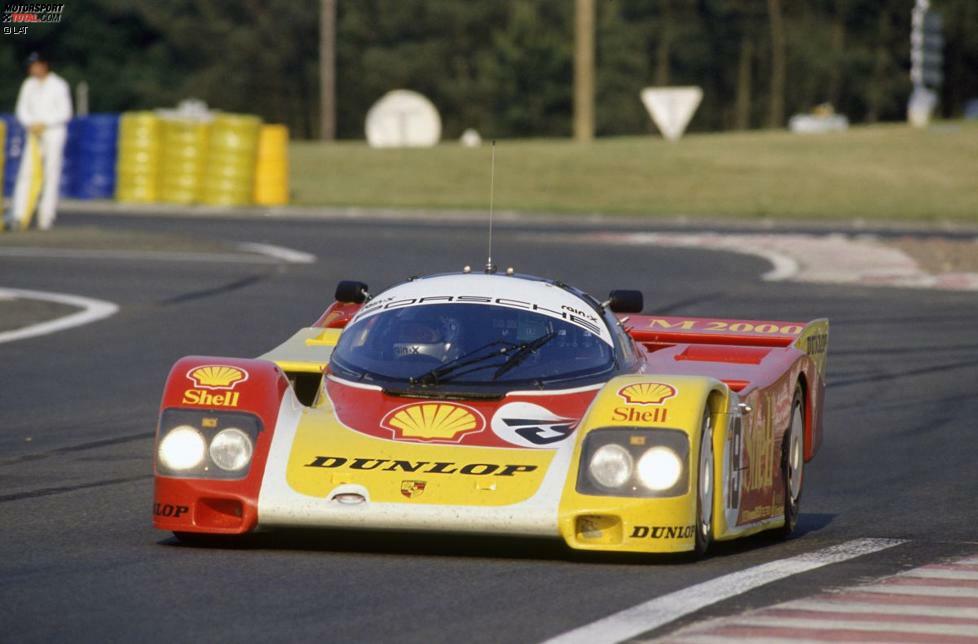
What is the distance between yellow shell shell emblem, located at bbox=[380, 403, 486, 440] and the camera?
25.2 ft

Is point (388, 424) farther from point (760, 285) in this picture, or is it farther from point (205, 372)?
point (760, 285)

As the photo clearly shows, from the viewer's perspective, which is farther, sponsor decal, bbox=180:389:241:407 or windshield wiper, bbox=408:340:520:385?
windshield wiper, bbox=408:340:520:385

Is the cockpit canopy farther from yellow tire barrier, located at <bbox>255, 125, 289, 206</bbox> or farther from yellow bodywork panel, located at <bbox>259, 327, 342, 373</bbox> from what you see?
yellow tire barrier, located at <bbox>255, 125, 289, 206</bbox>

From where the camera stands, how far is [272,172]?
37.1m

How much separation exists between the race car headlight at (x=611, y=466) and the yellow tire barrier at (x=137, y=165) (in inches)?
1151

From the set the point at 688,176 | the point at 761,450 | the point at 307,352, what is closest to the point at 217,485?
the point at 307,352

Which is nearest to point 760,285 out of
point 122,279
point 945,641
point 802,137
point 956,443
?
point 122,279

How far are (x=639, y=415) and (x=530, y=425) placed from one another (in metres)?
0.52

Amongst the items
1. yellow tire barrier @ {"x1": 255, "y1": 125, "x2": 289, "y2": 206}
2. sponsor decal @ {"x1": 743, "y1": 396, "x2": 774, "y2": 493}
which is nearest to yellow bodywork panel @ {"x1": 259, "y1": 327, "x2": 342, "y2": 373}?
sponsor decal @ {"x1": 743, "y1": 396, "x2": 774, "y2": 493}

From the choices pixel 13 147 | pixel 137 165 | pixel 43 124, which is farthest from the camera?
pixel 137 165

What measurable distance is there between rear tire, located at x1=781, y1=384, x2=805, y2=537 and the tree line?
7976 centimetres

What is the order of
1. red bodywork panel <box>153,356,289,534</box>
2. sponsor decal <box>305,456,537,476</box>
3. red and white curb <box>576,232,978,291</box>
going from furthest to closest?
1. red and white curb <box>576,232,978,291</box>
2. red bodywork panel <box>153,356,289,534</box>
3. sponsor decal <box>305,456,537,476</box>

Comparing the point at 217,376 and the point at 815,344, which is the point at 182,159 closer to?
the point at 815,344

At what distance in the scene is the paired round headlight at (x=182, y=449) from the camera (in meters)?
7.61
